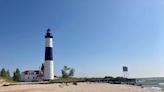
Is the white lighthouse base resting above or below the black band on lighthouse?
below

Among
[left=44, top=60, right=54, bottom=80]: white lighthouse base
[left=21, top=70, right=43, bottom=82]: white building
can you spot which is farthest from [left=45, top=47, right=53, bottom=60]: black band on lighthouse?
[left=21, top=70, right=43, bottom=82]: white building

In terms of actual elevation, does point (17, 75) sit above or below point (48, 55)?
below

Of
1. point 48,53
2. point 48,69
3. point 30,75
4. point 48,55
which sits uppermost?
point 48,53

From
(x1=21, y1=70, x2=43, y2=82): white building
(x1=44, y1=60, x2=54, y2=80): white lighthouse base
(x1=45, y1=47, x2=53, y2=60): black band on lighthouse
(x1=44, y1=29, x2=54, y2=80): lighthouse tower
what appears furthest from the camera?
(x1=21, y1=70, x2=43, y2=82): white building

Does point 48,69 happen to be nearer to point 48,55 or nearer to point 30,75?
point 48,55

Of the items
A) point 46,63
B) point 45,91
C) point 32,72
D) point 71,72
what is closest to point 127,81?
point 71,72

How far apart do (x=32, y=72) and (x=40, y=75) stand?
3.26 metres

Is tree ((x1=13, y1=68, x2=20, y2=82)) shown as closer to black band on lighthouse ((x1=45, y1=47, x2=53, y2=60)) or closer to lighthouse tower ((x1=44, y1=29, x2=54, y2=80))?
lighthouse tower ((x1=44, y1=29, x2=54, y2=80))

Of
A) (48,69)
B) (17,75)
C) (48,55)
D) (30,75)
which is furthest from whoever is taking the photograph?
(17,75)

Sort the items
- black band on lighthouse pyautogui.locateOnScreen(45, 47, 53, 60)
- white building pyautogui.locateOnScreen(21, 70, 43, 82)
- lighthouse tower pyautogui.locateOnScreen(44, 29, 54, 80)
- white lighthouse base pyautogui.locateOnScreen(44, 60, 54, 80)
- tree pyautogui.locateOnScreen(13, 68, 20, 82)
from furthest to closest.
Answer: tree pyautogui.locateOnScreen(13, 68, 20, 82), white building pyautogui.locateOnScreen(21, 70, 43, 82), white lighthouse base pyautogui.locateOnScreen(44, 60, 54, 80), lighthouse tower pyautogui.locateOnScreen(44, 29, 54, 80), black band on lighthouse pyautogui.locateOnScreen(45, 47, 53, 60)

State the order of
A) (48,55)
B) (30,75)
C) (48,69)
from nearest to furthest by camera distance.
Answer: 1. (48,55)
2. (48,69)
3. (30,75)

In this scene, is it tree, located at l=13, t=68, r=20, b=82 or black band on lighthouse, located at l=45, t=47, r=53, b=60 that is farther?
tree, located at l=13, t=68, r=20, b=82

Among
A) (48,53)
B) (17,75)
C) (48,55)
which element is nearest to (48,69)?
(48,55)

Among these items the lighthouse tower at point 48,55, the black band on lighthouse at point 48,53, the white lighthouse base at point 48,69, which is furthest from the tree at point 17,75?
the black band on lighthouse at point 48,53
